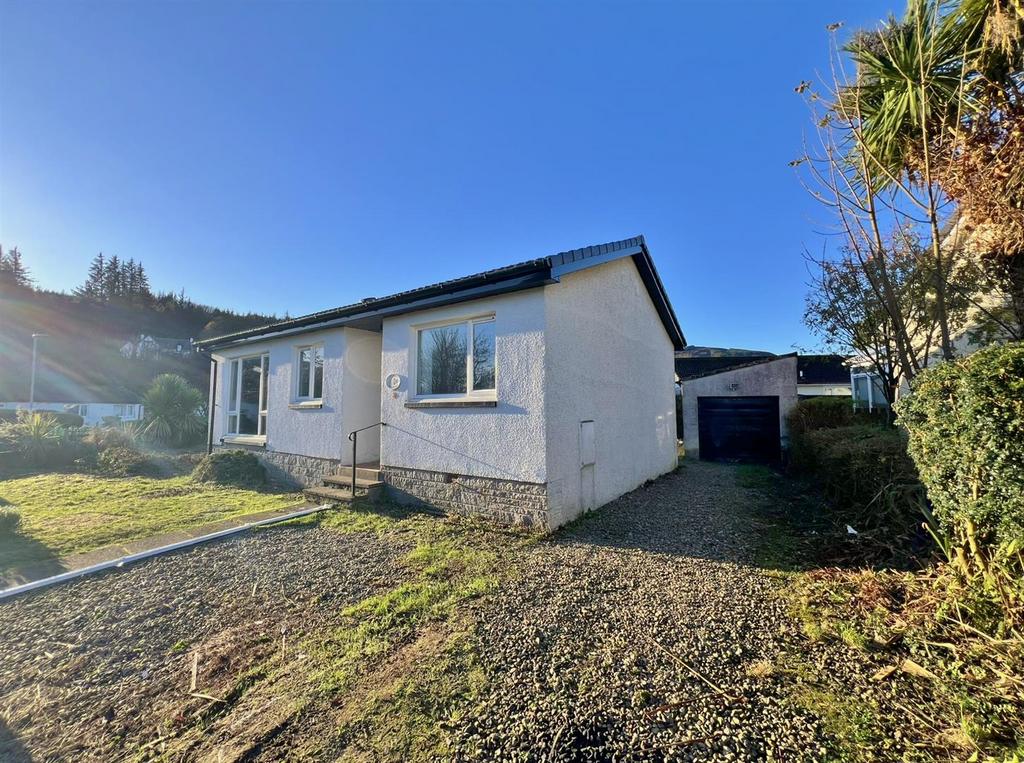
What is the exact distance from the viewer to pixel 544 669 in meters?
2.90

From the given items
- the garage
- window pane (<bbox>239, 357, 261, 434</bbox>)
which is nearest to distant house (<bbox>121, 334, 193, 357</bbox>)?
window pane (<bbox>239, 357, 261, 434</bbox>)

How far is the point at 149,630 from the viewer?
358cm

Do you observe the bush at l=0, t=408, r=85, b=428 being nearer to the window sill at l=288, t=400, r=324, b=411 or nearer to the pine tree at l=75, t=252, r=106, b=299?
the window sill at l=288, t=400, r=324, b=411

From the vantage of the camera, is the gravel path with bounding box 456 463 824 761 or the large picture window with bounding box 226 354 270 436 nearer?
the gravel path with bounding box 456 463 824 761

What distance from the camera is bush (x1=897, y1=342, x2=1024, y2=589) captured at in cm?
295

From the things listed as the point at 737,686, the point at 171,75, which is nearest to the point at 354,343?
the point at 171,75

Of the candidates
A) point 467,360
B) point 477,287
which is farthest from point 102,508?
point 477,287

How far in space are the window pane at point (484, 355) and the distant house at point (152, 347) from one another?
42.7 meters

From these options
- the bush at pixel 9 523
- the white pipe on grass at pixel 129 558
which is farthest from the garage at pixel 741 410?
the bush at pixel 9 523

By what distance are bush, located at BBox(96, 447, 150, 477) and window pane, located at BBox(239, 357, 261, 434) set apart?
3.37 meters

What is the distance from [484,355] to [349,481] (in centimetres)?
380

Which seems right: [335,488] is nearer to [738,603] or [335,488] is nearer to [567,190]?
[738,603]

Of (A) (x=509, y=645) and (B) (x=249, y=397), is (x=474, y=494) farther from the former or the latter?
(B) (x=249, y=397)

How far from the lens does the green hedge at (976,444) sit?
2.95 metres
